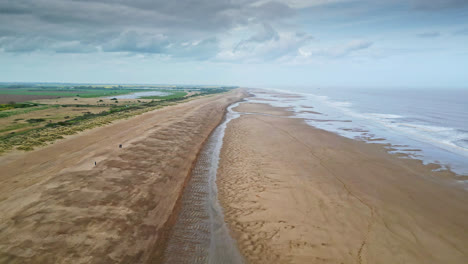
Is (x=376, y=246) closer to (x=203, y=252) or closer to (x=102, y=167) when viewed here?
(x=203, y=252)

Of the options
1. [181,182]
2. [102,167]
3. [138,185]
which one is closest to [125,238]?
[138,185]

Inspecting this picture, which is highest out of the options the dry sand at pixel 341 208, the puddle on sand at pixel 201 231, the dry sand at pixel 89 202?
the dry sand at pixel 89 202

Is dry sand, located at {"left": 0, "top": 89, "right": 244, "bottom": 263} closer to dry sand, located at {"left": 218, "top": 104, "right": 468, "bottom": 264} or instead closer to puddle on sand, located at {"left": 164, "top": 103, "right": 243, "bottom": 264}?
puddle on sand, located at {"left": 164, "top": 103, "right": 243, "bottom": 264}

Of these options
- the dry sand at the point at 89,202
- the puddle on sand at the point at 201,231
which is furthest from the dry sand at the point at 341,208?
the dry sand at the point at 89,202

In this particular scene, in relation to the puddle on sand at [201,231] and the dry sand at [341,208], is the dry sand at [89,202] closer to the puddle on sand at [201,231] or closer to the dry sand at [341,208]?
the puddle on sand at [201,231]

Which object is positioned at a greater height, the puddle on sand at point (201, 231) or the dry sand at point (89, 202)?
the dry sand at point (89, 202)

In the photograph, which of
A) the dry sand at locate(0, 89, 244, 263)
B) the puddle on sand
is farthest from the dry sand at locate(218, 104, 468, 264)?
the dry sand at locate(0, 89, 244, 263)

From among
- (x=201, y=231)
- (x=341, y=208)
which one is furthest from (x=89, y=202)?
(x=341, y=208)
